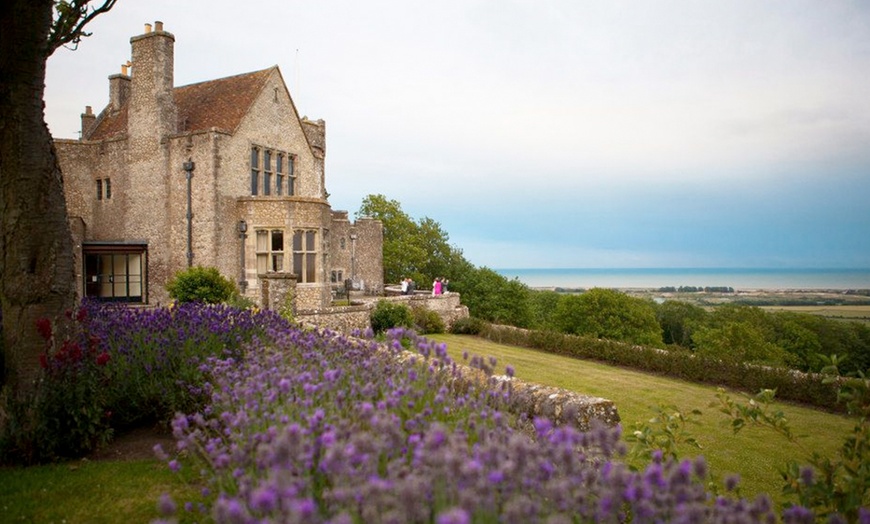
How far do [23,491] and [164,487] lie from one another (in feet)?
3.41

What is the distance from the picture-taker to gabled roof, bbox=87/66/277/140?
2103 centimetres

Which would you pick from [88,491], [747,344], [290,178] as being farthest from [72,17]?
[747,344]

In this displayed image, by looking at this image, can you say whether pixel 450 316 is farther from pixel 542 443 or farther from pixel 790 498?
pixel 542 443

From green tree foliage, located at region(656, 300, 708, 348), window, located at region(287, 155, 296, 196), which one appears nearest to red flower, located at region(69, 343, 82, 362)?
window, located at region(287, 155, 296, 196)

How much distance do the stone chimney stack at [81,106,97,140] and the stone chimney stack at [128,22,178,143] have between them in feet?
18.8

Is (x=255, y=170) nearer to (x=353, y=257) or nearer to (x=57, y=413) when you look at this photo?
(x=353, y=257)

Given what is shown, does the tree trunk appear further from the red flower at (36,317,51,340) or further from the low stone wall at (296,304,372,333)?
the low stone wall at (296,304,372,333)

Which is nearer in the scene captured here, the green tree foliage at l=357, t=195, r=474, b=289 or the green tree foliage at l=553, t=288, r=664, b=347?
the green tree foliage at l=553, t=288, r=664, b=347

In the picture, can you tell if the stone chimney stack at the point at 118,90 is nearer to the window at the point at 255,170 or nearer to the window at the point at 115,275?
the window at the point at 115,275

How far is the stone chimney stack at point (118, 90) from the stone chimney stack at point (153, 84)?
17.0 ft

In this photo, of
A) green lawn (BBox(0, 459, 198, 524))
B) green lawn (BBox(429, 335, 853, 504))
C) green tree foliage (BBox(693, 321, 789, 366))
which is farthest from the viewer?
green tree foliage (BBox(693, 321, 789, 366))

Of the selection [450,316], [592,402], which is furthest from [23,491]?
[450,316]

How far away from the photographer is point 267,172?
22219mm

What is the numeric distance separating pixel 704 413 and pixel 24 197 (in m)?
13.2
